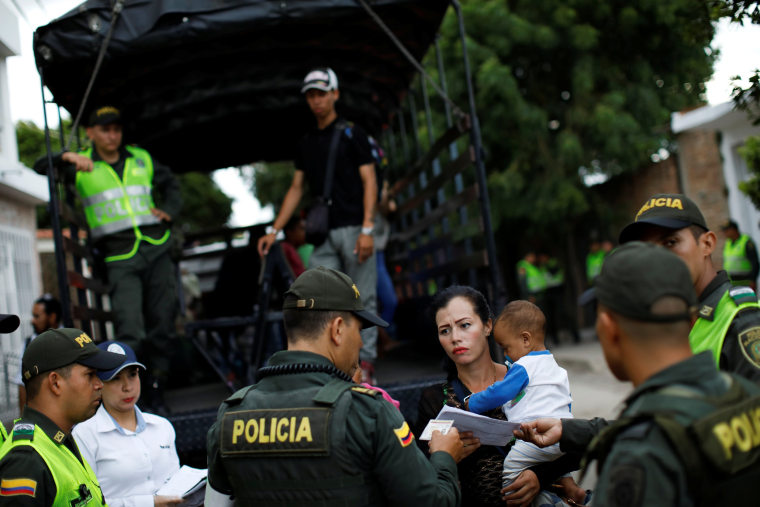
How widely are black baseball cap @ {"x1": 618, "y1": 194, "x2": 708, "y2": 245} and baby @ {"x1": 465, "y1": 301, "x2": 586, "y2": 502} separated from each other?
62cm

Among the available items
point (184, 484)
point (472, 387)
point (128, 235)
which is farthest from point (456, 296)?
point (128, 235)

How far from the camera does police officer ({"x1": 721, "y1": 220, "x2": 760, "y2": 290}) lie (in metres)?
10.3

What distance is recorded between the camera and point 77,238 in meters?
5.30

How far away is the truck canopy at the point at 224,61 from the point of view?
4836 mm

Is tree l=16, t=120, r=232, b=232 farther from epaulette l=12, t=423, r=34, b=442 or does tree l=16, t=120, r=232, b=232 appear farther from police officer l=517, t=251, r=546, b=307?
epaulette l=12, t=423, r=34, b=442

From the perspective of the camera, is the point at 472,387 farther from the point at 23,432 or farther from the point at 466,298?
the point at 23,432

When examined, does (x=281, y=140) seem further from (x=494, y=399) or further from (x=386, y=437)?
(x=386, y=437)

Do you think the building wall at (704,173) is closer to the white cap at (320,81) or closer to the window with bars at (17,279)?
the white cap at (320,81)

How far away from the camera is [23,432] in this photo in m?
2.58

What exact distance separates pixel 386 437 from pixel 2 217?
12.2 m

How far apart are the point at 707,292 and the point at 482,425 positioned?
94cm

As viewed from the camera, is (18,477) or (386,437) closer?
(386,437)

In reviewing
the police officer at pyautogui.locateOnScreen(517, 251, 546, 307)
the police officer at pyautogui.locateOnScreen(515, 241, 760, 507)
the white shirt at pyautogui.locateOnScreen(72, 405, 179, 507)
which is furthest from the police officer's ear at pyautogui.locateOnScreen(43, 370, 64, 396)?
the police officer at pyautogui.locateOnScreen(517, 251, 546, 307)

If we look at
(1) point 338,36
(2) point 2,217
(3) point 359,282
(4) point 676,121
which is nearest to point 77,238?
(3) point 359,282
